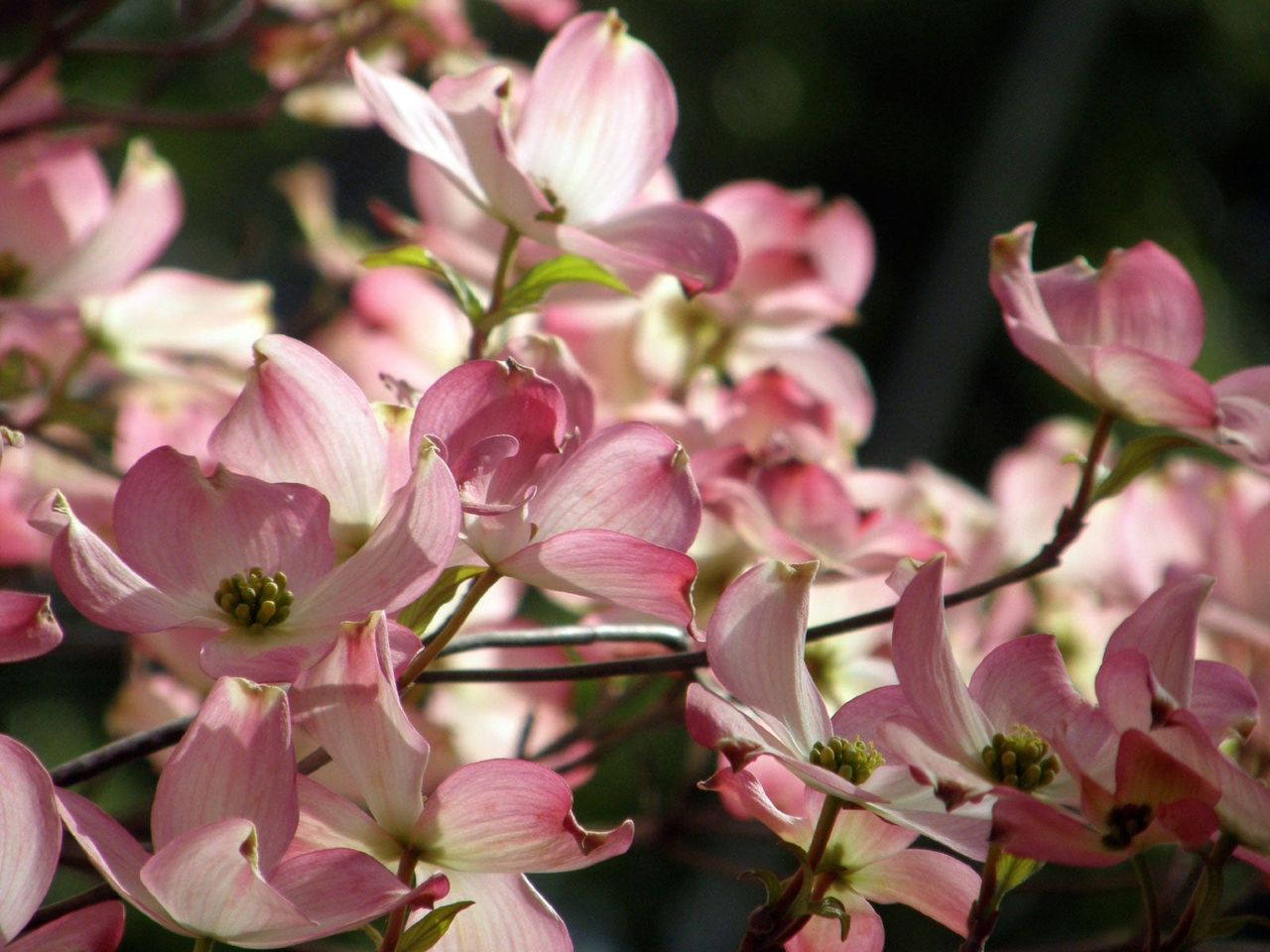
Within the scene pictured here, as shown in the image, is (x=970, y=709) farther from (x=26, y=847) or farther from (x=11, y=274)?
(x=11, y=274)

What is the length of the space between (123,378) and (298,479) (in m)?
0.47

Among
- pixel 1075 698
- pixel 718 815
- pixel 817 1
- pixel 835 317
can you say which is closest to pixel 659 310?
pixel 835 317

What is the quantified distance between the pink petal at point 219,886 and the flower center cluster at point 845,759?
4.7 inches

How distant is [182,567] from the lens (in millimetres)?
313

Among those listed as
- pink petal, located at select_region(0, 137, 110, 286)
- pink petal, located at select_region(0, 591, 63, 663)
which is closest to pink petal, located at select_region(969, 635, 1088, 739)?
pink petal, located at select_region(0, 591, 63, 663)

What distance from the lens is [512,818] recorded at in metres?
0.28

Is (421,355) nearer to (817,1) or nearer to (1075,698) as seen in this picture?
(1075,698)

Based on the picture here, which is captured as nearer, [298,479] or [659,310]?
[298,479]

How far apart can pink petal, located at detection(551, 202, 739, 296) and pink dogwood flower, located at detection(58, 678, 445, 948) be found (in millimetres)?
178

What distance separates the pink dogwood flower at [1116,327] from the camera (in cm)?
37

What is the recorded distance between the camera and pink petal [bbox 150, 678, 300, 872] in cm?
27

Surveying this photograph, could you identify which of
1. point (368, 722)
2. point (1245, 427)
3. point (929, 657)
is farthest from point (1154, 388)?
point (368, 722)

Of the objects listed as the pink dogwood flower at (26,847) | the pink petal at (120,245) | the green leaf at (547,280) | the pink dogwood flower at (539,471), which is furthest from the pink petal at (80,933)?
the pink petal at (120,245)

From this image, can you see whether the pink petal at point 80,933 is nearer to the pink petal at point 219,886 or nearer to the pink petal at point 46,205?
the pink petal at point 219,886
